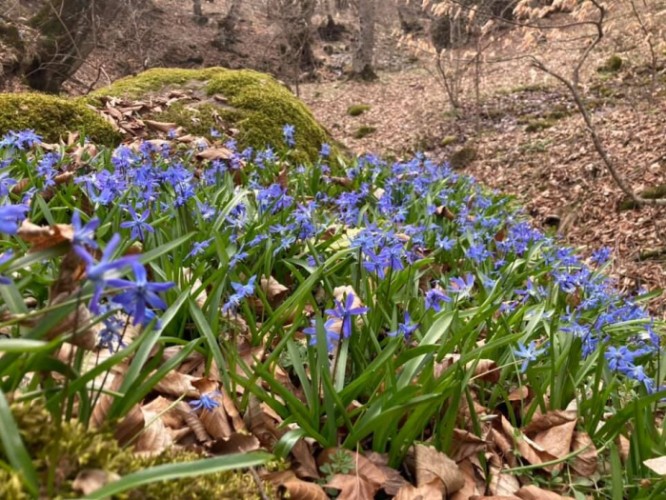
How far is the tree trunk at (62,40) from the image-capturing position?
30.8 feet

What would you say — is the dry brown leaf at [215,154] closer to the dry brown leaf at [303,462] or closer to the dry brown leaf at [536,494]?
the dry brown leaf at [303,462]

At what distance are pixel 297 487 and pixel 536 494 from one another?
0.73m

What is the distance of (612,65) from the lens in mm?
11781

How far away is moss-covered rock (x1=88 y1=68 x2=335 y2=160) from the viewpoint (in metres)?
5.25

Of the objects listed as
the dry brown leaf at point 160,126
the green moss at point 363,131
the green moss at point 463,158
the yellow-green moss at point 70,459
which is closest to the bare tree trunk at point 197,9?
the green moss at point 363,131

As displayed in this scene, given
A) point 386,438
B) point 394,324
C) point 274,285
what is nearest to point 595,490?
point 386,438

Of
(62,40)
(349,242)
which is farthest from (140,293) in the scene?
(62,40)

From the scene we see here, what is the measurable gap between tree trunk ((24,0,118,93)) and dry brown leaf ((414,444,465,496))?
31.1 feet

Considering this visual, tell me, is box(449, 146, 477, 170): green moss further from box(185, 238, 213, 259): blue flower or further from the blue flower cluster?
box(185, 238, 213, 259): blue flower

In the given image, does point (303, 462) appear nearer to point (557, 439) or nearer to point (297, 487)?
point (297, 487)

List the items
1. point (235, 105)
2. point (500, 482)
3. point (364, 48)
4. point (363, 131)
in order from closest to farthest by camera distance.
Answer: point (500, 482), point (235, 105), point (363, 131), point (364, 48)

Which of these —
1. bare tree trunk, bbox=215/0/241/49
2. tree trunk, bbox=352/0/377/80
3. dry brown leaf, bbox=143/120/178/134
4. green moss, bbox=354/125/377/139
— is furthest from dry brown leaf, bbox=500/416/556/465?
bare tree trunk, bbox=215/0/241/49

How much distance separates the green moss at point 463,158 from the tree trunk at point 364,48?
23.8 feet

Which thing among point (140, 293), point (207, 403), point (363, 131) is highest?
point (363, 131)
